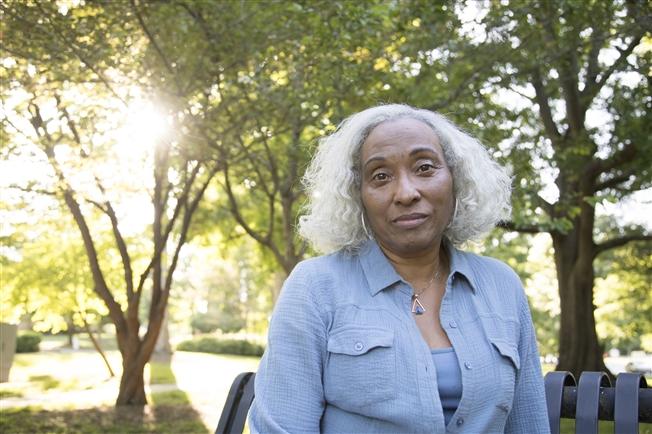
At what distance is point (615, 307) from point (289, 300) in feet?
87.6

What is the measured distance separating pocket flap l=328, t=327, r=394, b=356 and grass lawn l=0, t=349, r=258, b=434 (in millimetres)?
A: 8828

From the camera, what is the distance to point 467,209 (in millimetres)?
2469

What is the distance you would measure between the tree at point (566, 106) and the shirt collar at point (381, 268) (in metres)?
3.82

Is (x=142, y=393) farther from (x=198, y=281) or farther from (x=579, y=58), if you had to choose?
(x=198, y=281)

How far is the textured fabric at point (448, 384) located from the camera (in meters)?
2.11

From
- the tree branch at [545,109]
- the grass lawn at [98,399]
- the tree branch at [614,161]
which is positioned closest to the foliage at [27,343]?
the grass lawn at [98,399]

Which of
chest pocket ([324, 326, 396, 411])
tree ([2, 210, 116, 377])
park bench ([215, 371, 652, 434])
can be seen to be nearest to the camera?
chest pocket ([324, 326, 396, 411])

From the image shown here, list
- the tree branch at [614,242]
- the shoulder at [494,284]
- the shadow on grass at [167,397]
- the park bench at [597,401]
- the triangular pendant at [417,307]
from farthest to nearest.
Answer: the tree branch at [614,242] → the shadow on grass at [167,397] → the park bench at [597,401] → the shoulder at [494,284] → the triangular pendant at [417,307]

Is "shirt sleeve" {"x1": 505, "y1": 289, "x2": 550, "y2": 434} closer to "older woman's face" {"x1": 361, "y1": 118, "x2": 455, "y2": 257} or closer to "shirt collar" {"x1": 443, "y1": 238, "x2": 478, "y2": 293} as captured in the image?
"shirt collar" {"x1": 443, "y1": 238, "x2": 478, "y2": 293}

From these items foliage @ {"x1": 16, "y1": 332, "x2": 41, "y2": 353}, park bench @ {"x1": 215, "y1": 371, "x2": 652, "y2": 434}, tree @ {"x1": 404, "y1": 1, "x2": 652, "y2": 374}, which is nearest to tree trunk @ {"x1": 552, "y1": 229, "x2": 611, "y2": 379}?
tree @ {"x1": 404, "y1": 1, "x2": 652, "y2": 374}

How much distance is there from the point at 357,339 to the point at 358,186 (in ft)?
1.80

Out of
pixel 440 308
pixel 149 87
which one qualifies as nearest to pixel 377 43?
pixel 149 87

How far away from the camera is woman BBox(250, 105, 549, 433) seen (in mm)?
2051

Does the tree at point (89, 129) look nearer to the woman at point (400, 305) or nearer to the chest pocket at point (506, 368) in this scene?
the woman at point (400, 305)
